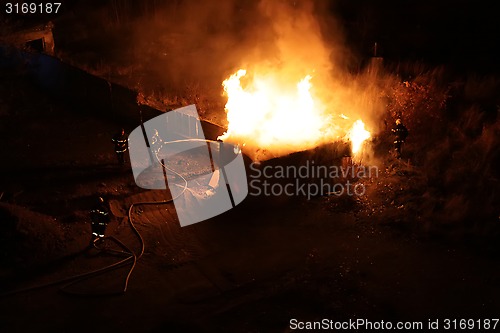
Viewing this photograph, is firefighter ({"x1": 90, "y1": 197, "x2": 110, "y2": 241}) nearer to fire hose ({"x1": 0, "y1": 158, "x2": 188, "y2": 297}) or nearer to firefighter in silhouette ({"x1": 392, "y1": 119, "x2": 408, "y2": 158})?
fire hose ({"x1": 0, "y1": 158, "x2": 188, "y2": 297})

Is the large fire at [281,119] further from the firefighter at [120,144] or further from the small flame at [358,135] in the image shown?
the firefighter at [120,144]

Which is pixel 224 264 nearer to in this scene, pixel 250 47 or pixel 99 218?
pixel 99 218

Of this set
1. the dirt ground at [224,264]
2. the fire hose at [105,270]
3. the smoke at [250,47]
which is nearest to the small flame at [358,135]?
the smoke at [250,47]

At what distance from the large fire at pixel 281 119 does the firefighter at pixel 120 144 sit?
202cm

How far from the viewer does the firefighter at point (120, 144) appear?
9.06 m

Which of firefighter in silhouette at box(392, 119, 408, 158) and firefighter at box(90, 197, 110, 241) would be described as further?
firefighter in silhouette at box(392, 119, 408, 158)

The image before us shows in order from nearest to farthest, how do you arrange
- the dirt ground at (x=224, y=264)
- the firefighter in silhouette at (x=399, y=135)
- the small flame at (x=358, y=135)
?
1. the dirt ground at (x=224, y=264)
2. the firefighter in silhouette at (x=399, y=135)
3. the small flame at (x=358, y=135)

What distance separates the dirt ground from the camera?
6.10 metres

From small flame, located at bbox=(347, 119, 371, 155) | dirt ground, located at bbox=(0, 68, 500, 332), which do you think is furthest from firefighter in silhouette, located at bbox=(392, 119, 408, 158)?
dirt ground, located at bbox=(0, 68, 500, 332)

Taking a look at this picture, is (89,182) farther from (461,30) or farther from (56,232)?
(461,30)

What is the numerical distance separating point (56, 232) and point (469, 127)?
29.1 feet

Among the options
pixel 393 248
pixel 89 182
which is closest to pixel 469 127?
pixel 393 248

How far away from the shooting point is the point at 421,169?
9227mm

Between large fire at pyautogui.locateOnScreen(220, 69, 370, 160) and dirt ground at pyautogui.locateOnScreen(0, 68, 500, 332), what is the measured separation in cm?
125
